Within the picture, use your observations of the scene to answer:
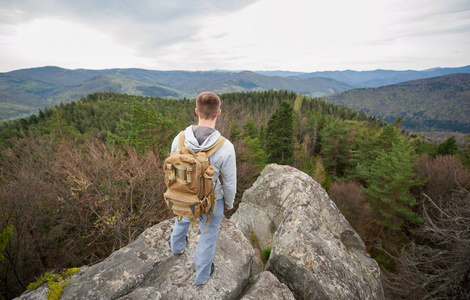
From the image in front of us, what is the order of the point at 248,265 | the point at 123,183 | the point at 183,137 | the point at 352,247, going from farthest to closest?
the point at 123,183 < the point at 352,247 < the point at 248,265 < the point at 183,137

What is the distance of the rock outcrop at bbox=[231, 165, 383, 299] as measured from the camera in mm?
5125

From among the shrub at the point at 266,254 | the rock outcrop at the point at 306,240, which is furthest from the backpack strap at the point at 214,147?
the shrub at the point at 266,254

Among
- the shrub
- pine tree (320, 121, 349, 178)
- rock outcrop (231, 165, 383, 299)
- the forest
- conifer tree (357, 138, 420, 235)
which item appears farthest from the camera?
pine tree (320, 121, 349, 178)

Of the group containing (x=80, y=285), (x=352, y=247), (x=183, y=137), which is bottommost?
(x=352, y=247)

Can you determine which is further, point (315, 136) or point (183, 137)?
point (315, 136)

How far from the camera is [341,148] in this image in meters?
30.6

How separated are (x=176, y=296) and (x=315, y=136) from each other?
130 ft

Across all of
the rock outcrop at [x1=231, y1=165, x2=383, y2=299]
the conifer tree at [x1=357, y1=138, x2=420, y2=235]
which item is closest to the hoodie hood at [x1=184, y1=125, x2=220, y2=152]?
the rock outcrop at [x1=231, y1=165, x2=383, y2=299]

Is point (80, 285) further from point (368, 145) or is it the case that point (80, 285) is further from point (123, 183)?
point (368, 145)

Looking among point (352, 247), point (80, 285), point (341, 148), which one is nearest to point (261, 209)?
point (352, 247)

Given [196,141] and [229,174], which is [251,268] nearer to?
[229,174]

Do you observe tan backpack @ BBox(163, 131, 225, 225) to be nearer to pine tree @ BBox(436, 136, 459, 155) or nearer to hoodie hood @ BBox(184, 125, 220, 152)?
hoodie hood @ BBox(184, 125, 220, 152)

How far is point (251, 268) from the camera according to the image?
205 inches

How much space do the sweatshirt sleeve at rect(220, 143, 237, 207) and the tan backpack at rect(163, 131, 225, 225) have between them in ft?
0.84
